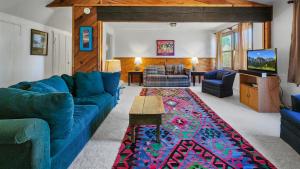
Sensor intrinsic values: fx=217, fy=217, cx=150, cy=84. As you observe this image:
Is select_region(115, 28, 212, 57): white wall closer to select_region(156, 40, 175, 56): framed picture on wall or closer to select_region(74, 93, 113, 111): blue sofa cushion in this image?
select_region(156, 40, 175, 56): framed picture on wall

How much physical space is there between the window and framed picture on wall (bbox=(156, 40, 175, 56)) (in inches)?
90.0

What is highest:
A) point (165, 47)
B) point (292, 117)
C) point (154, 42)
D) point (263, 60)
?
point (154, 42)

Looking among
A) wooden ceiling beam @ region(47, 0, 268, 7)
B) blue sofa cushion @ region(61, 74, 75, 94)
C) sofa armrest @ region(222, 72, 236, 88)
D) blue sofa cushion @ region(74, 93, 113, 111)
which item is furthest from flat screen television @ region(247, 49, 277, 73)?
blue sofa cushion @ region(61, 74, 75, 94)

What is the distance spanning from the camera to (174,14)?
563 centimetres

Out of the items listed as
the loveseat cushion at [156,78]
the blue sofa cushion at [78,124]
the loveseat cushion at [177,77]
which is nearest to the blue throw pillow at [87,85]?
the blue sofa cushion at [78,124]

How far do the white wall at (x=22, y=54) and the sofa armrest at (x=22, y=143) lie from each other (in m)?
3.75

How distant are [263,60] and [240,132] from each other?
2.46 meters

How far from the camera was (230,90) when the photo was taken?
21.2 feet

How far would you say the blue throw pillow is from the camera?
3973 mm

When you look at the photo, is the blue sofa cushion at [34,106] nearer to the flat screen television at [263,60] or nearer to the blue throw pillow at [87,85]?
the blue throw pillow at [87,85]

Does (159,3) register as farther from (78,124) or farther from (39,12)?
(78,124)

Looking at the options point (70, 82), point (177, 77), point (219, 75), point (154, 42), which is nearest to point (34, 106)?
point (70, 82)

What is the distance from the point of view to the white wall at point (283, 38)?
4.61 m

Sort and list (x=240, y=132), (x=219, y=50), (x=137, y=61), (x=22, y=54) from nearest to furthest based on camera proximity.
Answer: (x=240, y=132), (x=22, y=54), (x=219, y=50), (x=137, y=61)
